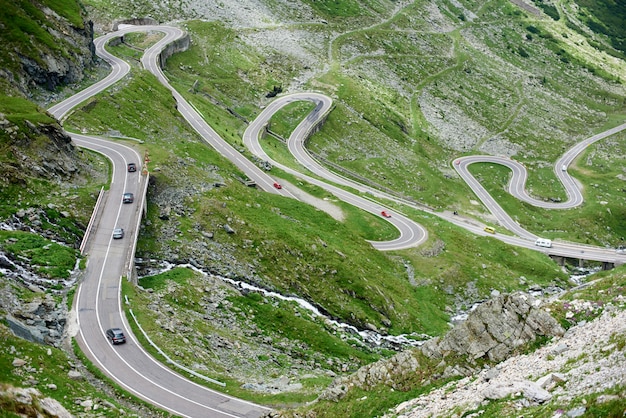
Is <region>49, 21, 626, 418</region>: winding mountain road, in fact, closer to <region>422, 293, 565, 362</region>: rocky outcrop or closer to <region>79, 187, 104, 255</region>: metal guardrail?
<region>79, 187, 104, 255</region>: metal guardrail

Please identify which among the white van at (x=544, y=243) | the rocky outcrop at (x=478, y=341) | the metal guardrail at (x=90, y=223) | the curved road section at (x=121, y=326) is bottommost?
the metal guardrail at (x=90, y=223)

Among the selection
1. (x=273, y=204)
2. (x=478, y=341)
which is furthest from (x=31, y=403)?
(x=273, y=204)

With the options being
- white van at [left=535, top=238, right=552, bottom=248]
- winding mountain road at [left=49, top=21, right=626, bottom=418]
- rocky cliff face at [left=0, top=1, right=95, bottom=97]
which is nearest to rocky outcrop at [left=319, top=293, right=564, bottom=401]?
winding mountain road at [left=49, top=21, right=626, bottom=418]

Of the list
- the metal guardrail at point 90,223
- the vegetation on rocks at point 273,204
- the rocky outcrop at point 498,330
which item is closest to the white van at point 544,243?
the vegetation on rocks at point 273,204

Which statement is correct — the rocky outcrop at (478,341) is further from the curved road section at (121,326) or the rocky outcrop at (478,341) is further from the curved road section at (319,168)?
the curved road section at (319,168)

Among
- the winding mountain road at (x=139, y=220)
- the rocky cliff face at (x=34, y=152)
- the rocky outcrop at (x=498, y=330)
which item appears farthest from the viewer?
the rocky cliff face at (x=34, y=152)

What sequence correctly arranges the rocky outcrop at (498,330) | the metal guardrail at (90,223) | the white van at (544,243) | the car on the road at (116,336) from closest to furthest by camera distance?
the rocky outcrop at (498,330) → the car on the road at (116,336) → the metal guardrail at (90,223) → the white van at (544,243)

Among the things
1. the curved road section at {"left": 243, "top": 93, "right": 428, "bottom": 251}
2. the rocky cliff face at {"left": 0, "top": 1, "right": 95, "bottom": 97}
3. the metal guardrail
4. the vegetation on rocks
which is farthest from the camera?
the curved road section at {"left": 243, "top": 93, "right": 428, "bottom": 251}

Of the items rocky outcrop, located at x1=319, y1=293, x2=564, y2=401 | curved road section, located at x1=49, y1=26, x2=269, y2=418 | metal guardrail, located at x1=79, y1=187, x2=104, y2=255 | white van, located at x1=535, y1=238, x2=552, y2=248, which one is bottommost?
metal guardrail, located at x1=79, y1=187, x2=104, y2=255

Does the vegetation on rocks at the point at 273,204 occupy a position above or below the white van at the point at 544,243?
below
